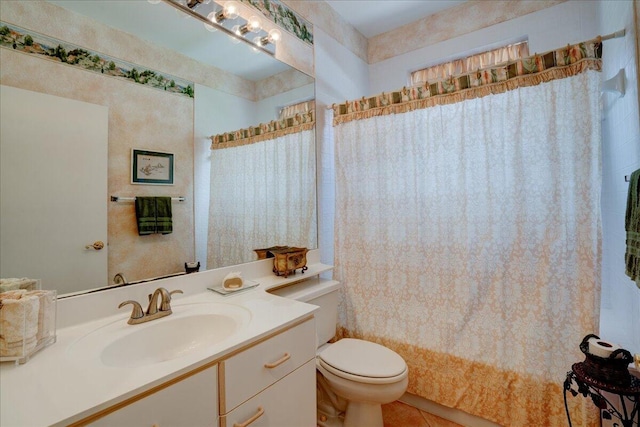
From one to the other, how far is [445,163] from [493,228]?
47 centimetres

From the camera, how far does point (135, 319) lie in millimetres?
992

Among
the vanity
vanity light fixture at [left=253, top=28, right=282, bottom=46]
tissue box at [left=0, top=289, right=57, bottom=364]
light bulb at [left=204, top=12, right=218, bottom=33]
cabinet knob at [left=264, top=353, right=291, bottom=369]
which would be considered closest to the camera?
the vanity

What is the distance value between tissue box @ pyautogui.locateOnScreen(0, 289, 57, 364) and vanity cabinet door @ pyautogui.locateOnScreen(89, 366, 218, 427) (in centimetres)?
36

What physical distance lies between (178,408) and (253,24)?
5.97ft

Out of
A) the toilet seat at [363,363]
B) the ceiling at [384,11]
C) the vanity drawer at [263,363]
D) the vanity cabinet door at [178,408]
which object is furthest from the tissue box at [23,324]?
the ceiling at [384,11]

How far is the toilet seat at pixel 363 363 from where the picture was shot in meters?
1.36

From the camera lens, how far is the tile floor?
169 centimetres

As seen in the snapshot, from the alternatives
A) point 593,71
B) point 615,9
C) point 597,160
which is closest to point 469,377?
point 597,160

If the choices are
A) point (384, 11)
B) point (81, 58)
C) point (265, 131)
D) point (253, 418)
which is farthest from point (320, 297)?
point (384, 11)

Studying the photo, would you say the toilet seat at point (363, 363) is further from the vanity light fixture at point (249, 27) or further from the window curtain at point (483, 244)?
the vanity light fixture at point (249, 27)

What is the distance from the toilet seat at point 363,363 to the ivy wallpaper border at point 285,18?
2.06 metres

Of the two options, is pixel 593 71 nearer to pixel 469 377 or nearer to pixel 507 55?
pixel 507 55

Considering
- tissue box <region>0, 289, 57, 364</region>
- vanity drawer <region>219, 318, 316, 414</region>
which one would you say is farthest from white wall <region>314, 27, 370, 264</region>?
tissue box <region>0, 289, 57, 364</region>

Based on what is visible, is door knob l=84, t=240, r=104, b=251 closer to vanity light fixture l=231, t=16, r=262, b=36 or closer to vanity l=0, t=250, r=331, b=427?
vanity l=0, t=250, r=331, b=427
